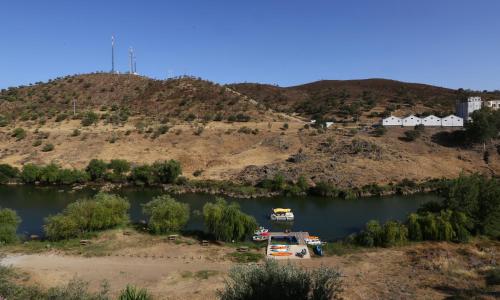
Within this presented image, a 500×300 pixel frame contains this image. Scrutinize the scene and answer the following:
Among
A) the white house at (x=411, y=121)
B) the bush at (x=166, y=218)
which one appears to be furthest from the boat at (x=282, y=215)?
the white house at (x=411, y=121)

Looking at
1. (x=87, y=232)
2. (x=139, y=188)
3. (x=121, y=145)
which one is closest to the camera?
(x=87, y=232)

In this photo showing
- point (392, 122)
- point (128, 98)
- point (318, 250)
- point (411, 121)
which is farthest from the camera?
point (128, 98)

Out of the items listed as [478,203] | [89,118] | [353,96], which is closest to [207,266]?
[478,203]

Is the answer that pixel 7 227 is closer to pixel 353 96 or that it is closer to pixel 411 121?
pixel 411 121

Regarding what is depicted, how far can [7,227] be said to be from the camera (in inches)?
1033

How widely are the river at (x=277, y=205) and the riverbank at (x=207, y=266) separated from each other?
6.46 m

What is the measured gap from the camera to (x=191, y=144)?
60344 mm

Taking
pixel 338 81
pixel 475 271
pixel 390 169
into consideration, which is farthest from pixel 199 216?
pixel 338 81

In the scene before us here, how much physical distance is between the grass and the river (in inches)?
305

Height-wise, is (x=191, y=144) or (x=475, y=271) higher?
(x=191, y=144)

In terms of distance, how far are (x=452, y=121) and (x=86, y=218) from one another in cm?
5680

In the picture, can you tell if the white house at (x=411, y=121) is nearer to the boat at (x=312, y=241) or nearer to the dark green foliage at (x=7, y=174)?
the boat at (x=312, y=241)

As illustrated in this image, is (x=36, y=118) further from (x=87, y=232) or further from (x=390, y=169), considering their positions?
(x=390, y=169)

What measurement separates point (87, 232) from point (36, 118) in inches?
2284
